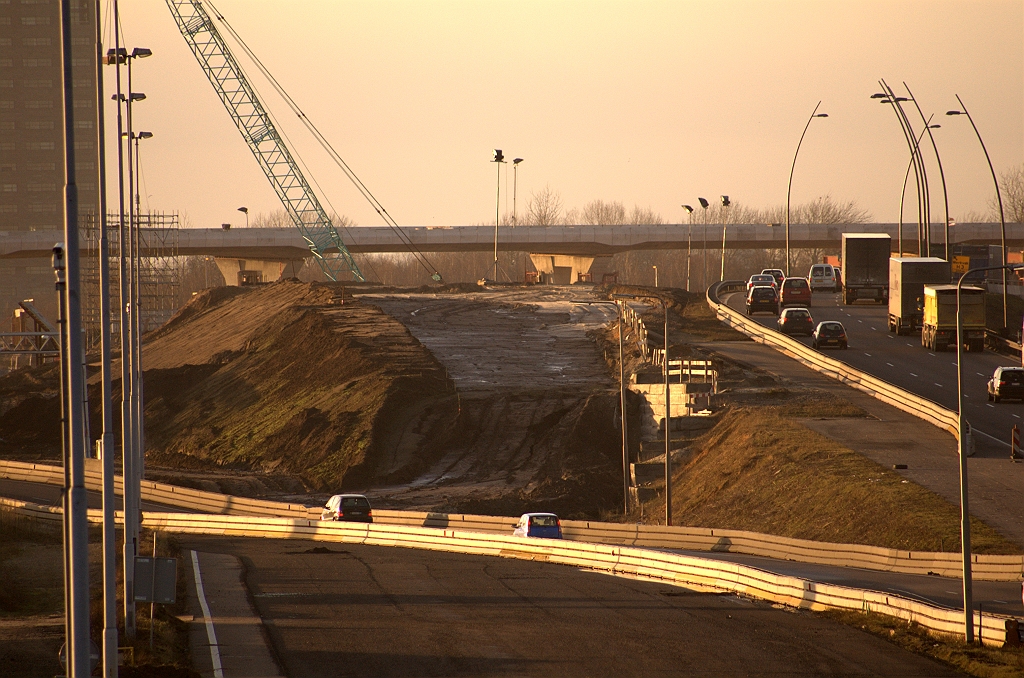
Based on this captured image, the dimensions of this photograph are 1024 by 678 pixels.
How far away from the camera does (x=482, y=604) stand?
29734mm

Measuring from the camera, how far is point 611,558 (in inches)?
1432

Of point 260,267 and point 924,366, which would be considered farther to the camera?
point 260,267

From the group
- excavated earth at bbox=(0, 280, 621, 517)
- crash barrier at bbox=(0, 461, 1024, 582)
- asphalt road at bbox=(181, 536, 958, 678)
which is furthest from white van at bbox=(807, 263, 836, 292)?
asphalt road at bbox=(181, 536, 958, 678)

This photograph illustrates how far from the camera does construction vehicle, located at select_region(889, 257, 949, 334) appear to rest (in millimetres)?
69625

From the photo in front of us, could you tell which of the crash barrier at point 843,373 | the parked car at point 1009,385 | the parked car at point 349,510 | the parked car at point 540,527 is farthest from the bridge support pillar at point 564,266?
the parked car at point 540,527

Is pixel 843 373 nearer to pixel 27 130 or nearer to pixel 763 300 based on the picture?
pixel 763 300

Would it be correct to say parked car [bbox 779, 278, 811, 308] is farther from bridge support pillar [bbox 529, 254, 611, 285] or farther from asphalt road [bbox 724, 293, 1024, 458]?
bridge support pillar [bbox 529, 254, 611, 285]

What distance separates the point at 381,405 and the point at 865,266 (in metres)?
37.6

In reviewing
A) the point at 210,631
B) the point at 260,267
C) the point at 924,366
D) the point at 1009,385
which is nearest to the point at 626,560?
the point at 210,631

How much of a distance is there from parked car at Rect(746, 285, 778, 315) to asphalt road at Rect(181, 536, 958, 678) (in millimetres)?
51918

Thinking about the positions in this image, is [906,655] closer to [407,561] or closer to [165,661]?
[165,661]

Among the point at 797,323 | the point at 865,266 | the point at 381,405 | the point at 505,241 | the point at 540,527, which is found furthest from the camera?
the point at 505,241

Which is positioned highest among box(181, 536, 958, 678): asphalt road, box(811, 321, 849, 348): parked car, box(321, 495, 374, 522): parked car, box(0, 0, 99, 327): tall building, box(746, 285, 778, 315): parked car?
box(0, 0, 99, 327): tall building

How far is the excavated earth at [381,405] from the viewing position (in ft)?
196
